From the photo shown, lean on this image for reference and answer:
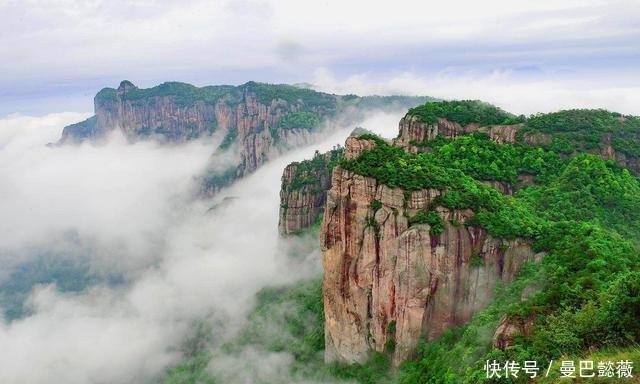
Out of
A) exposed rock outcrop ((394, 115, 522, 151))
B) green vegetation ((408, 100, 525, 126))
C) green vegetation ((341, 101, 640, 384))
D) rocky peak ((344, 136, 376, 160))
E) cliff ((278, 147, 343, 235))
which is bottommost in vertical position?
cliff ((278, 147, 343, 235))

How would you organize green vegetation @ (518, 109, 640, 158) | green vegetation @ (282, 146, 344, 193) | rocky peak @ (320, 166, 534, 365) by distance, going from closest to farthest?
rocky peak @ (320, 166, 534, 365) → green vegetation @ (518, 109, 640, 158) → green vegetation @ (282, 146, 344, 193)

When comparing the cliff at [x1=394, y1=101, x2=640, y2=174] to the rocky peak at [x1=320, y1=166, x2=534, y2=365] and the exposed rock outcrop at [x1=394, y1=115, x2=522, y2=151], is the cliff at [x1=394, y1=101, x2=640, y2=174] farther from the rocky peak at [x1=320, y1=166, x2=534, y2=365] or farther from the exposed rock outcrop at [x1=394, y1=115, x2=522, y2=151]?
the rocky peak at [x1=320, y1=166, x2=534, y2=365]

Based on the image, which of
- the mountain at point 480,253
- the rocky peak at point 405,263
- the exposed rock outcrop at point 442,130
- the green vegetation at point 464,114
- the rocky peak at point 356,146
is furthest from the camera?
the green vegetation at point 464,114

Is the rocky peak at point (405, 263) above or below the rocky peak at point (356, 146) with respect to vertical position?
below

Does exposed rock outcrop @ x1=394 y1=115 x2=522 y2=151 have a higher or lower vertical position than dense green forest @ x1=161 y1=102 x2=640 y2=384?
higher

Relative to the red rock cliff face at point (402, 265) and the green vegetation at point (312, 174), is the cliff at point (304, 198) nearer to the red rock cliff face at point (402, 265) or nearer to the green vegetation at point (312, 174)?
the green vegetation at point (312, 174)

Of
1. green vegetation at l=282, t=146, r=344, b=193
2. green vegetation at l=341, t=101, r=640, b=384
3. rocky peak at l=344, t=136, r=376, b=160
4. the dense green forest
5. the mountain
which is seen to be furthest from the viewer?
green vegetation at l=282, t=146, r=344, b=193

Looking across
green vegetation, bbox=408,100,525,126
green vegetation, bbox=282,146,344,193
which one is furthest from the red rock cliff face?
green vegetation, bbox=282,146,344,193

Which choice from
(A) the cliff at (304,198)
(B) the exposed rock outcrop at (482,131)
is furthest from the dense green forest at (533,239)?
(A) the cliff at (304,198)
